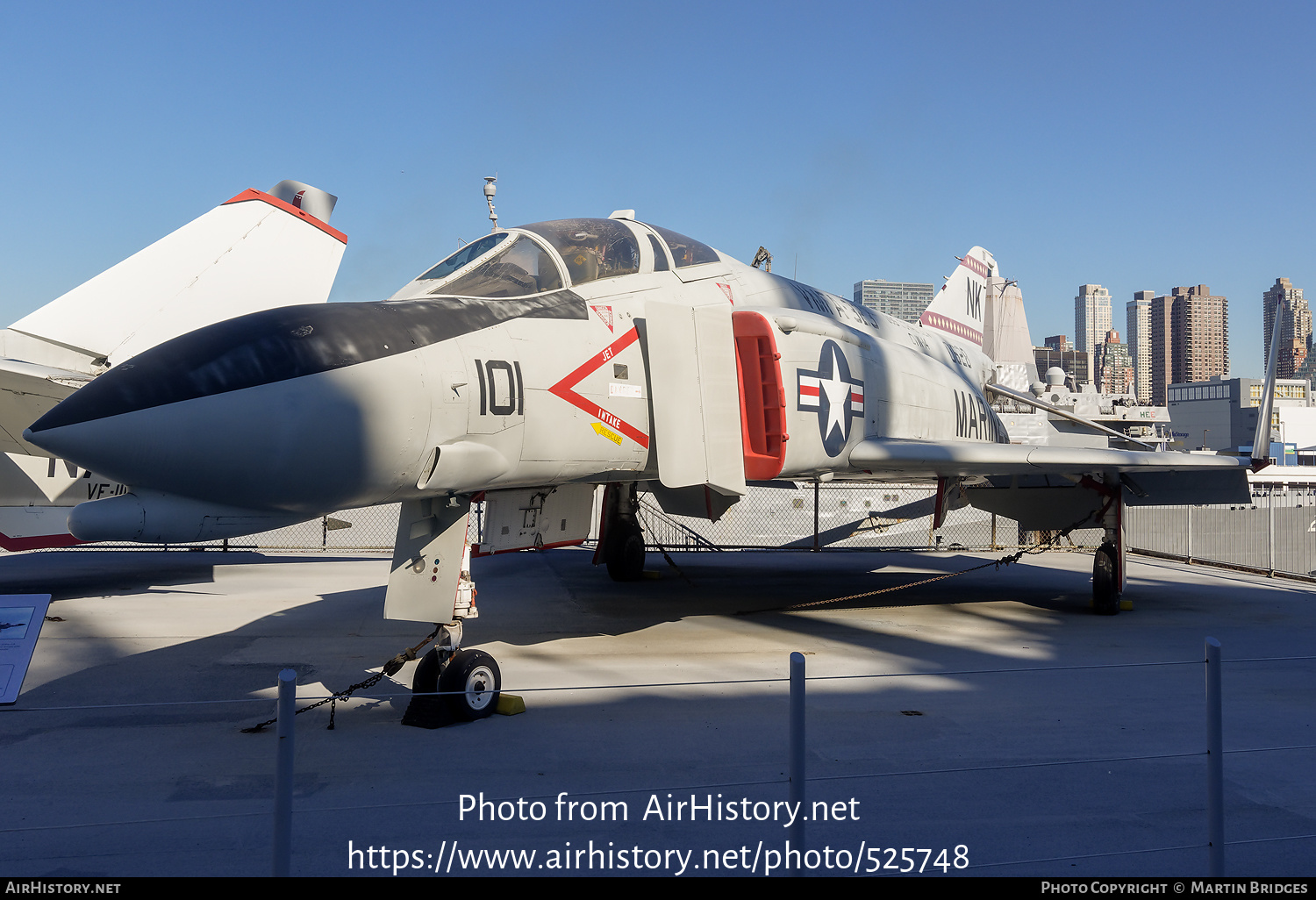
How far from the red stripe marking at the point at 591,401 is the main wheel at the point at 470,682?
1844 mm

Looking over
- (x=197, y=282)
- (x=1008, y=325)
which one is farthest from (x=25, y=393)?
(x=1008, y=325)

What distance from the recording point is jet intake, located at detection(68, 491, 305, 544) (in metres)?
4.57

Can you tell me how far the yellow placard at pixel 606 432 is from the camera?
618cm

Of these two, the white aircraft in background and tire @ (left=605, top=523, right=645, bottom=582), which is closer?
the white aircraft in background

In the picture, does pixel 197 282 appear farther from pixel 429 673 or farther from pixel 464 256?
pixel 429 673

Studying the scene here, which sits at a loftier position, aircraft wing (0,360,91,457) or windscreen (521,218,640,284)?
windscreen (521,218,640,284)

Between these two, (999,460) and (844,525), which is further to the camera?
(844,525)

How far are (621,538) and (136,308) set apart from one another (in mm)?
7649

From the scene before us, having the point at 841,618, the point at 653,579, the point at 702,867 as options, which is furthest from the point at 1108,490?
the point at 702,867

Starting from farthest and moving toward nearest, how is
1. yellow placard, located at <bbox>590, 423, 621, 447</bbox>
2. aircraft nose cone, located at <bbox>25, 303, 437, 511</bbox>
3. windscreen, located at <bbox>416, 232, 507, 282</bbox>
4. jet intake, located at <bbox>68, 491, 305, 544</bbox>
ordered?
windscreen, located at <bbox>416, 232, 507, 282</bbox>
yellow placard, located at <bbox>590, 423, 621, 447</bbox>
jet intake, located at <bbox>68, 491, 305, 544</bbox>
aircraft nose cone, located at <bbox>25, 303, 437, 511</bbox>

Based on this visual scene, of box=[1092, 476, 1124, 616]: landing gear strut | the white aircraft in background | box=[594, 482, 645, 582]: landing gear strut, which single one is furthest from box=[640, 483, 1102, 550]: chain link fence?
the white aircraft in background

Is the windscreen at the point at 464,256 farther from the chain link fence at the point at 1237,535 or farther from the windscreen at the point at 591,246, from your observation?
the chain link fence at the point at 1237,535

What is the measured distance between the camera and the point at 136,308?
12.1 m

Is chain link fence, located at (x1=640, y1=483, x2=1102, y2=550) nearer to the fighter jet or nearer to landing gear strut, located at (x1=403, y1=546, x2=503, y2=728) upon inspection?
the fighter jet
